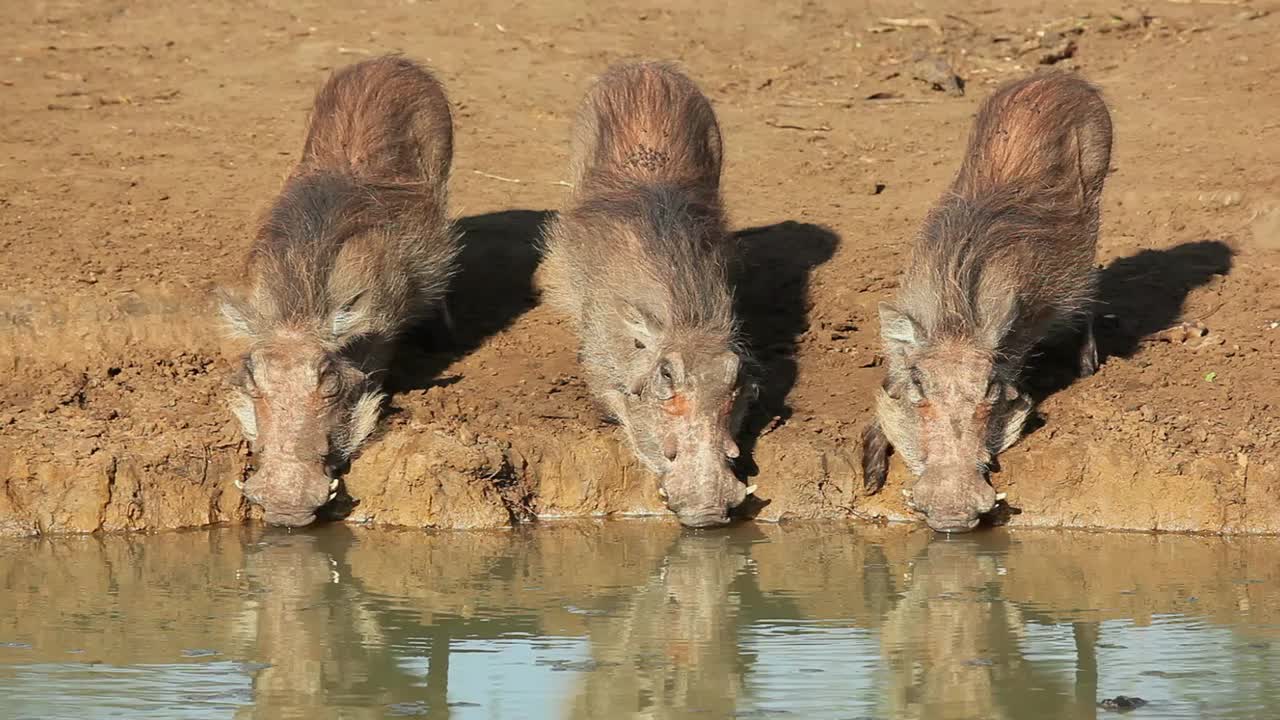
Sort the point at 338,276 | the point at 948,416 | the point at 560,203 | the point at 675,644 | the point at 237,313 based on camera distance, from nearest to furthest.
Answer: the point at 675,644 < the point at 948,416 < the point at 237,313 < the point at 338,276 < the point at 560,203

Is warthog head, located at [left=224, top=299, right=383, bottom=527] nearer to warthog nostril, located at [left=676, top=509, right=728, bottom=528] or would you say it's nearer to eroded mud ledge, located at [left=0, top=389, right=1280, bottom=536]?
eroded mud ledge, located at [left=0, top=389, right=1280, bottom=536]

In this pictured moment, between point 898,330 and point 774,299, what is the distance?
1.52 metres

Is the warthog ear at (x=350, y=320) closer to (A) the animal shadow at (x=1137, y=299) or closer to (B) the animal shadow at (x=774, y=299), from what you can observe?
(B) the animal shadow at (x=774, y=299)

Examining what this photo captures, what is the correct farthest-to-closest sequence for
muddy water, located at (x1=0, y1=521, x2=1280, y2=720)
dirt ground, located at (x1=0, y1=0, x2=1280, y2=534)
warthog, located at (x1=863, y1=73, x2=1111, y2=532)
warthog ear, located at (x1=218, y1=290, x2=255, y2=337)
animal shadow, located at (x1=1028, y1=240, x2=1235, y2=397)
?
animal shadow, located at (x1=1028, y1=240, x2=1235, y2=397)
warthog ear, located at (x1=218, y1=290, x2=255, y2=337)
dirt ground, located at (x1=0, y1=0, x2=1280, y2=534)
warthog, located at (x1=863, y1=73, x2=1111, y2=532)
muddy water, located at (x1=0, y1=521, x2=1280, y2=720)

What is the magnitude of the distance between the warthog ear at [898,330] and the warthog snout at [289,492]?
189 cm

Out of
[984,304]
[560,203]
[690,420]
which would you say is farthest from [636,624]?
[560,203]

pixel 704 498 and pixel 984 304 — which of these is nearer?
pixel 704 498

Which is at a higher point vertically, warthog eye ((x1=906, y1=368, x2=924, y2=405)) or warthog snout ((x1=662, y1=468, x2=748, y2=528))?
warthog eye ((x1=906, y1=368, x2=924, y2=405))

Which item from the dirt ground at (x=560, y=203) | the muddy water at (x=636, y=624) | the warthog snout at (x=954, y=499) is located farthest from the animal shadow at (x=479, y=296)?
the warthog snout at (x=954, y=499)

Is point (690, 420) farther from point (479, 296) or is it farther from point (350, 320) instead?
point (479, 296)

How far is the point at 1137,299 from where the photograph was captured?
793 centimetres

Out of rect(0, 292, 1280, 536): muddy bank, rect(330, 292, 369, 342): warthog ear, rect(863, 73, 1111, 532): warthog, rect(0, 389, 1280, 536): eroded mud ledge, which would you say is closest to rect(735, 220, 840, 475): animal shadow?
A: rect(0, 292, 1280, 536): muddy bank

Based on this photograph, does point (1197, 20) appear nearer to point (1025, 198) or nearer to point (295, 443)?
point (1025, 198)

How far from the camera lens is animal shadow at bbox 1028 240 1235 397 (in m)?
7.35
